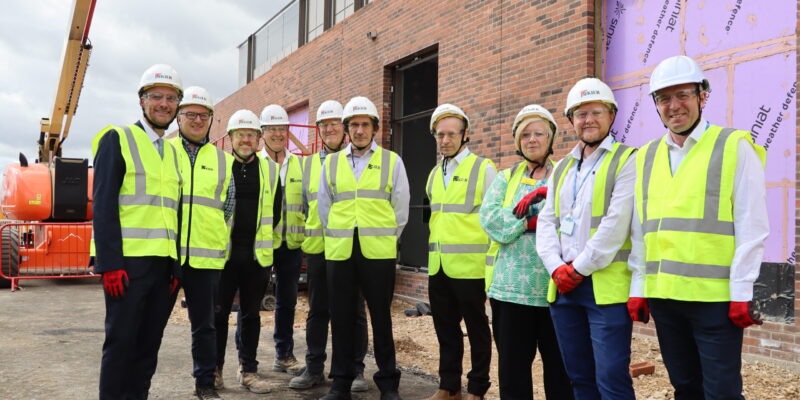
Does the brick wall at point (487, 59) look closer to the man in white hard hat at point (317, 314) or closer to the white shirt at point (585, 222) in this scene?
the white shirt at point (585, 222)

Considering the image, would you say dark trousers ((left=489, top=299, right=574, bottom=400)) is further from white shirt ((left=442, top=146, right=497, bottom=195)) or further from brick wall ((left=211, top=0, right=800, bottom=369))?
brick wall ((left=211, top=0, right=800, bottom=369))

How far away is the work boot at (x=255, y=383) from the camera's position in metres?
4.77

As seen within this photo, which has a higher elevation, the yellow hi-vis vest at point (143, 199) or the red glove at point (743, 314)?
the yellow hi-vis vest at point (143, 199)

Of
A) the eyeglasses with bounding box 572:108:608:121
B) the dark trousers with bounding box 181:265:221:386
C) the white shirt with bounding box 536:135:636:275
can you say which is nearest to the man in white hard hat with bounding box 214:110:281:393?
the dark trousers with bounding box 181:265:221:386

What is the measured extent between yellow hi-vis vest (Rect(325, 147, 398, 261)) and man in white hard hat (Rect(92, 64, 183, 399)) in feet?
3.75

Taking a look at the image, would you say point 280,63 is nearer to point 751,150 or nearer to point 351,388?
point 351,388

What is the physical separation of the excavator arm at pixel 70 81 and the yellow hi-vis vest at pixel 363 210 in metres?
8.74

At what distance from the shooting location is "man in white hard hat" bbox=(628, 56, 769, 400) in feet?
8.16

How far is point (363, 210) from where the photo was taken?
4.39 meters

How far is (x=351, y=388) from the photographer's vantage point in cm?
476

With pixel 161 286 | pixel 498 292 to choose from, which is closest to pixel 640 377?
pixel 498 292

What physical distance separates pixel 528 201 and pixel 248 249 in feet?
7.72

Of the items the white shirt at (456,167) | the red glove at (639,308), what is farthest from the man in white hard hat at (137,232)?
the red glove at (639,308)

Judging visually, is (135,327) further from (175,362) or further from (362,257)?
(175,362)
